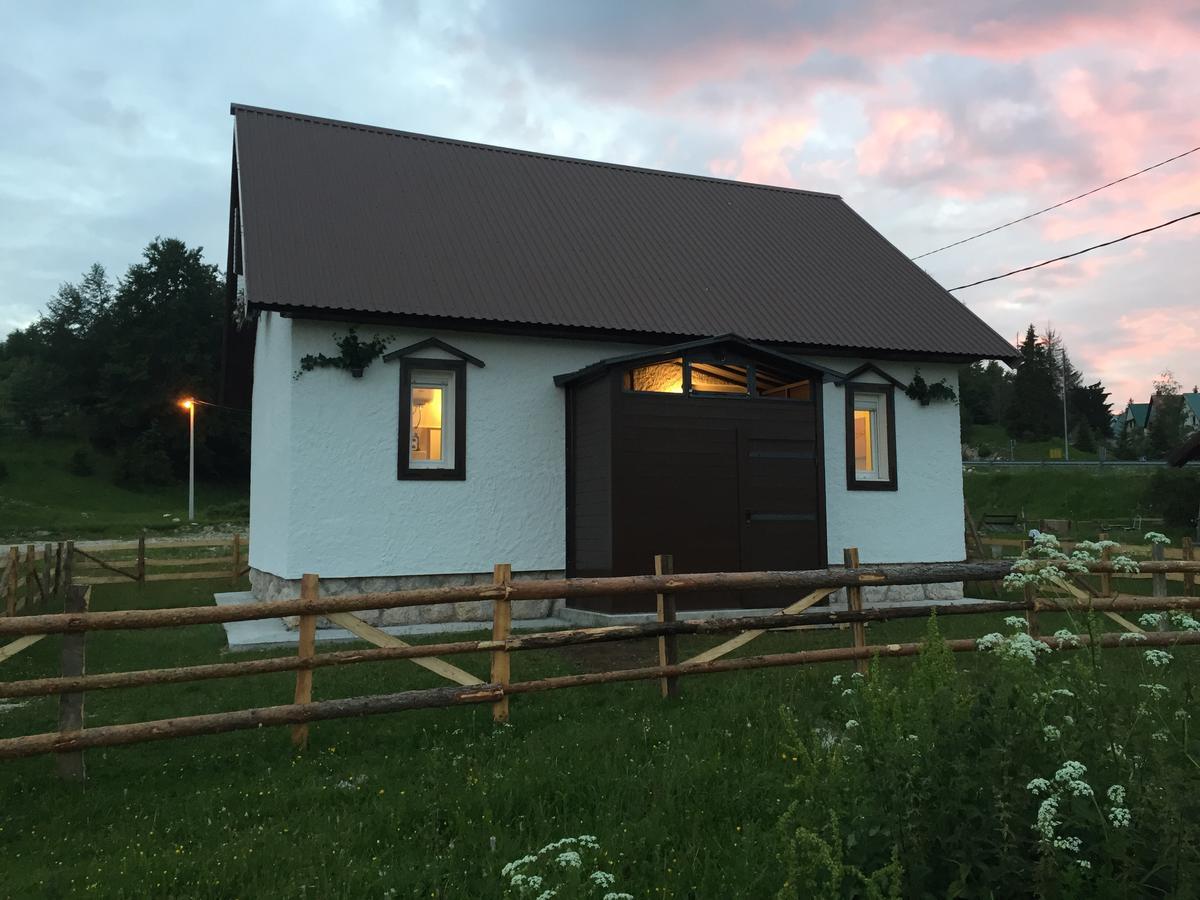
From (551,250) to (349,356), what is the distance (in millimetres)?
4230

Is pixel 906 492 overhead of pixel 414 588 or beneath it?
overhead

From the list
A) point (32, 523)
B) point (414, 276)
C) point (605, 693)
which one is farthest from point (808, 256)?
point (32, 523)

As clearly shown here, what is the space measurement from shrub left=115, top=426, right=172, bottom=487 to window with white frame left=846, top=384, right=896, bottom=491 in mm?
52684

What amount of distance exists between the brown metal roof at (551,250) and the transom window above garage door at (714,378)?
94cm

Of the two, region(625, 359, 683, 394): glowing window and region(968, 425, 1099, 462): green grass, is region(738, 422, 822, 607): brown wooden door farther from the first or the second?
region(968, 425, 1099, 462): green grass

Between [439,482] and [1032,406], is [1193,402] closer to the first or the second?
[1032,406]

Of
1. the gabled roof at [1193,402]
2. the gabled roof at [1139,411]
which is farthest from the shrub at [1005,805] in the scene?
the gabled roof at [1139,411]

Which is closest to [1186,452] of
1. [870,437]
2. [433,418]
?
[870,437]

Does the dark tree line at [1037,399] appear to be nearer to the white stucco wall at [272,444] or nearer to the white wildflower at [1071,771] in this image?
the white stucco wall at [272,444]

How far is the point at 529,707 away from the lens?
6.99 meters

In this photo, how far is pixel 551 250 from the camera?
14469 millimetres

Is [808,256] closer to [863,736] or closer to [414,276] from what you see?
[414,276]

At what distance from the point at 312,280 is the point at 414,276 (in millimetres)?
1490

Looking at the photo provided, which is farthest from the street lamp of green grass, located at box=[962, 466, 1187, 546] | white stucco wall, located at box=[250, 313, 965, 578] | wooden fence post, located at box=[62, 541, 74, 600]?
green grass, located at box=[962, 466, 1187, 546]
